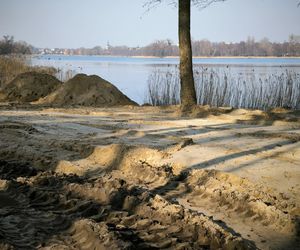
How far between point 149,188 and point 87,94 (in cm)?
1087

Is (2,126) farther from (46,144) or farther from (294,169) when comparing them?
(294,169)

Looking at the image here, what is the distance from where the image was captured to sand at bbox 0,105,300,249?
3.28 metres

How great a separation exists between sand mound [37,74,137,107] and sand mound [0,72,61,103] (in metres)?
1.36

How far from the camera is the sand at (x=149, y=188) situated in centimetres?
328

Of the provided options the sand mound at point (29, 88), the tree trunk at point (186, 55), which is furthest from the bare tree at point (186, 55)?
the sand mound at point (29, 88)

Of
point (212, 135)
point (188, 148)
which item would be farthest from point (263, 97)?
point (188, 148)

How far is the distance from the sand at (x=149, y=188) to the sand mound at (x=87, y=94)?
6308mm

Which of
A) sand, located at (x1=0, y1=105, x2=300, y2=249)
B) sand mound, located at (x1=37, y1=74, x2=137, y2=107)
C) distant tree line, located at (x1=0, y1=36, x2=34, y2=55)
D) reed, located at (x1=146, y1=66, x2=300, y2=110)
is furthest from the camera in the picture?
distant tree line, located at (x1=0, y1=36, x2=34, y2=55)

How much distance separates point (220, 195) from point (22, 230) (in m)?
1.96

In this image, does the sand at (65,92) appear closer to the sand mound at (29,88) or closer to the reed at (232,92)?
the sand mound at (29,88)

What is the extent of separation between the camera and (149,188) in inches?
186

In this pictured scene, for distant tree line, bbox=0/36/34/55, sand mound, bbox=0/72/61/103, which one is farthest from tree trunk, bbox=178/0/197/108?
distant tree line, bbox=0/36/34/55

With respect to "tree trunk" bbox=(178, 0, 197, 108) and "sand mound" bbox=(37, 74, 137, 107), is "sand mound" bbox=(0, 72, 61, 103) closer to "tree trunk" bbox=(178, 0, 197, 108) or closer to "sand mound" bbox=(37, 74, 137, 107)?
"sand mound" bbox=(37, 74, 137, 107)

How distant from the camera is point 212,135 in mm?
7574
